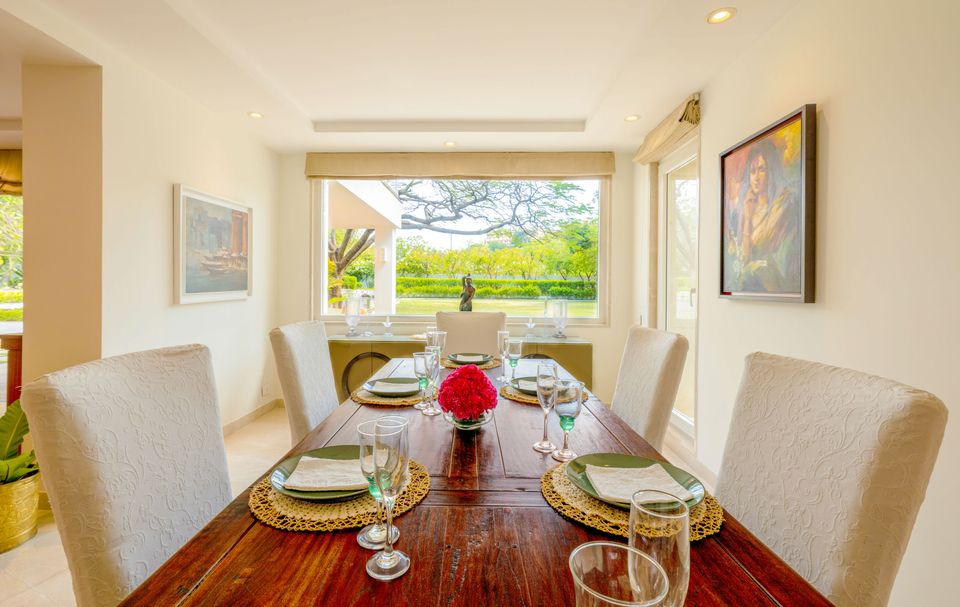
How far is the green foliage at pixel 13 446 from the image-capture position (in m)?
1.96

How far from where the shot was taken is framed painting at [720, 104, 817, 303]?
6.07 feet

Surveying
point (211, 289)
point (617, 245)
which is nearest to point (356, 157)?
point (211, 289)

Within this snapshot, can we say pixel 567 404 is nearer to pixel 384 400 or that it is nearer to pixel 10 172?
pixel 384 400

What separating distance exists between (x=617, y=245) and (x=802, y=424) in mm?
3294

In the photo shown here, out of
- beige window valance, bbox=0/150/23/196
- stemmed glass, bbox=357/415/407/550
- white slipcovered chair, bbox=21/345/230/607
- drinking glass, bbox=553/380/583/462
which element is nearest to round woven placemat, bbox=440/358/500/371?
drinking glass, bbox=553/380/583/462

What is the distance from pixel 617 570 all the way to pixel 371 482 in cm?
39

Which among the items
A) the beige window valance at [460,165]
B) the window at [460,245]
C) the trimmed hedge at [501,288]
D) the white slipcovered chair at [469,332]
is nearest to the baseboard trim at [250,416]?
the window at [460,245]

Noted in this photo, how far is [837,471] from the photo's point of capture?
838mm

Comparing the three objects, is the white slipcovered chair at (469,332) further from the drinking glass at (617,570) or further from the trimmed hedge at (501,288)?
the drinking glass at (617,570)

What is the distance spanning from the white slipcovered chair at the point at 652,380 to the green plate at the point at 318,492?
3.48 ft

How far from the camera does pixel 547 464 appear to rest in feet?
3.71

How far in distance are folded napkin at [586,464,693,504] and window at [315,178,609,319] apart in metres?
3.26

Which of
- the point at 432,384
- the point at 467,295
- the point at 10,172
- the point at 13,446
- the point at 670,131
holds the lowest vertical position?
the point at 13,446

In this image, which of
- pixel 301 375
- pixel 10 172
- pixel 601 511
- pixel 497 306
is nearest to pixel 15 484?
pixel 301 375
